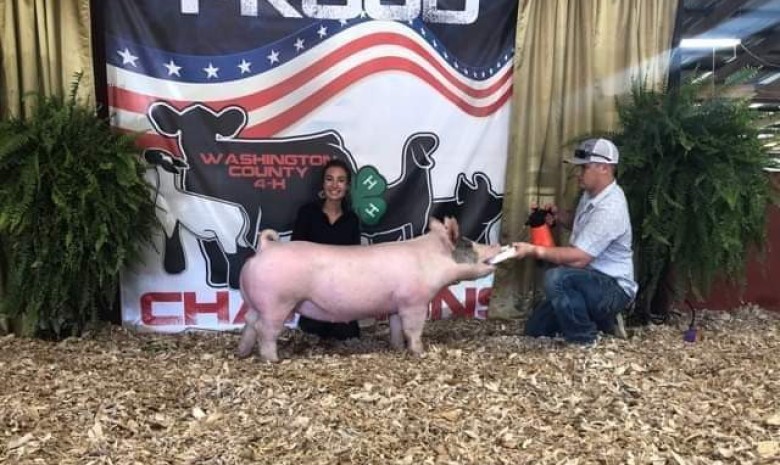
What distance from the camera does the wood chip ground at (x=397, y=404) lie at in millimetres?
2438

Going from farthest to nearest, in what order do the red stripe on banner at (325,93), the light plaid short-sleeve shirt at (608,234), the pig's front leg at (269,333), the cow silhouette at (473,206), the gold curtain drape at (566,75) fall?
the cow silhouette at (473,206) → the gold curtain drape at (566,75) → the red stripe on banner at (325,93) → the light plaid short-sleeve shirt at (608,234) → the pig's front leg at (269,333)

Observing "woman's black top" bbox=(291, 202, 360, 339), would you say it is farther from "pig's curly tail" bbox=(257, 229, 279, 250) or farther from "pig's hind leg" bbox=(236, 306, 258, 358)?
"pig's hind leg" bbox=(236, 306, 258, 358)

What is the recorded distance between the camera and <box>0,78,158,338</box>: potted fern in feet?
11.4

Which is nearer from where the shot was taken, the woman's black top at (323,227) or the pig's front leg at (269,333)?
the pig's front leg at (269,333)

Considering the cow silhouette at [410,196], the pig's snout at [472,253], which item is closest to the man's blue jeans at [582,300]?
the pig's snout at [472,253]

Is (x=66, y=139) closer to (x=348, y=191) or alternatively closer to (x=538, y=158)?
(x=348, y=191)

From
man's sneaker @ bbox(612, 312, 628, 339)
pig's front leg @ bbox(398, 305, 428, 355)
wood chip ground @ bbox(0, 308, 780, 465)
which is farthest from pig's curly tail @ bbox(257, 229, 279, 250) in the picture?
man's sneaker @ bbox(612, 312, 628, 339)

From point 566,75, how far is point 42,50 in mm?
3092

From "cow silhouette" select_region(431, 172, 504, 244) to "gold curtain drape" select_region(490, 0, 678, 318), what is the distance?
89mm

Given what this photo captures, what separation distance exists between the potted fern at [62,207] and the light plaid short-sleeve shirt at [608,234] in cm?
239

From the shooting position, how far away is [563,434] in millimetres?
2582

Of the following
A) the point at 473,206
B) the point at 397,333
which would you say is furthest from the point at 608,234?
the point at 397,333

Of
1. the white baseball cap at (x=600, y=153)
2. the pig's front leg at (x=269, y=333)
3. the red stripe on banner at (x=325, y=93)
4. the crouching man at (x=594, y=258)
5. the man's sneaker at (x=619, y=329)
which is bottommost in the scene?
the man's sneaker at (x=619, y=329)

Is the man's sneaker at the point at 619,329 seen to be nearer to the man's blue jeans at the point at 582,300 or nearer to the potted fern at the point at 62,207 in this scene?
the man's blue jeans at the point at 582,300
